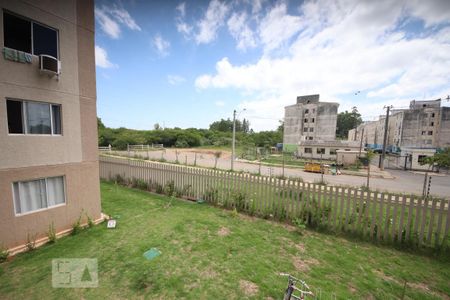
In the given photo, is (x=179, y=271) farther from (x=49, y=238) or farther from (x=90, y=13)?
(x=90, y=13)

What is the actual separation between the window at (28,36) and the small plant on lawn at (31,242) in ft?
14.7

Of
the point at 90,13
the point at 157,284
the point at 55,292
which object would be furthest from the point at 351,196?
the point at 90,13

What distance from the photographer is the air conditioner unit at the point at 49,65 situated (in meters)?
4.50

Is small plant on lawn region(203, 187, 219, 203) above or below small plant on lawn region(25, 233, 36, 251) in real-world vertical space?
above

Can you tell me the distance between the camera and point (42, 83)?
468 cm

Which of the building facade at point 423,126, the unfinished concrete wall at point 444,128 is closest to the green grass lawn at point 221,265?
the building facade at point 423,126

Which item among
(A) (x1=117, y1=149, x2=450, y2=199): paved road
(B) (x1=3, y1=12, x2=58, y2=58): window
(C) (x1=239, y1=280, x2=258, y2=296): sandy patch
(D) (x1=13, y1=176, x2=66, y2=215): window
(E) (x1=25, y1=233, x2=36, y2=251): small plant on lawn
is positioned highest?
(B) (x1=3, y1=12, x2=58, y2=58): window

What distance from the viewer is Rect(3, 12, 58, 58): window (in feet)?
13.7

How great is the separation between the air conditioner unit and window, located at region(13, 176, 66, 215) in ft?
8.96

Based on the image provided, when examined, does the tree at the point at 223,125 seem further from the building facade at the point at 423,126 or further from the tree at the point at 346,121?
the building facade at the point at 423,126

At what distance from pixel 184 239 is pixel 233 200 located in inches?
104

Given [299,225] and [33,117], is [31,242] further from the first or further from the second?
[299,225]

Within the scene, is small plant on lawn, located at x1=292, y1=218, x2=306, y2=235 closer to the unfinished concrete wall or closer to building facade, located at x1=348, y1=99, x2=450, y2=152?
building facade, located at x1=348, y1=99, x2=450, y2=152

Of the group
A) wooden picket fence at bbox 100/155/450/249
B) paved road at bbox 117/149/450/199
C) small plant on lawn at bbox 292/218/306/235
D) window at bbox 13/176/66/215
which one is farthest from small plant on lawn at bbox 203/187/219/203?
paved road at bbox 117/149/450/199
